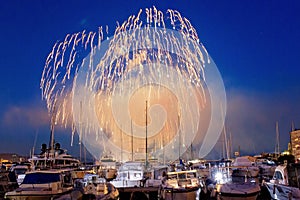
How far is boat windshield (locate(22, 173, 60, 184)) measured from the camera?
19672 mm

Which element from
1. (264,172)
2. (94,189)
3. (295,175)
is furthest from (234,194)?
(264,172)

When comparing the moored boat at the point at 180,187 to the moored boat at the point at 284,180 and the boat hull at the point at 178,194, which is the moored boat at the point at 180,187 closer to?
the boat hull at the point at 178,194

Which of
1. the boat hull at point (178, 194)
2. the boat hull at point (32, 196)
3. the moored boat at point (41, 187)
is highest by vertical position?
the moored boat at point (41, 187)

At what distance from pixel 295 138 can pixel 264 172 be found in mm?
96083

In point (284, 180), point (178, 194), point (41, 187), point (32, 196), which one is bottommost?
point (178, 194)

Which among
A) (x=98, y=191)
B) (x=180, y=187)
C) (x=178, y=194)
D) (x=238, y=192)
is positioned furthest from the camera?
(x=180, y=187)

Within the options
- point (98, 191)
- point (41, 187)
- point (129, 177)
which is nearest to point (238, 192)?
point (98, 191)

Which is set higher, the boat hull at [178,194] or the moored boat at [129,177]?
the moored boat at [129,177]

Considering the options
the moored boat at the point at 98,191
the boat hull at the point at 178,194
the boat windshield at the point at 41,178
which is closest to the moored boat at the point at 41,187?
the boat windshield at the point at 41,178

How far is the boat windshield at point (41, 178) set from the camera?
19.7 metres

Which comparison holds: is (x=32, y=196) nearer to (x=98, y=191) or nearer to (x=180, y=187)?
(x=98, y=191)

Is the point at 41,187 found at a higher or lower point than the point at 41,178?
lower

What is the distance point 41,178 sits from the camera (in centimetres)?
1992

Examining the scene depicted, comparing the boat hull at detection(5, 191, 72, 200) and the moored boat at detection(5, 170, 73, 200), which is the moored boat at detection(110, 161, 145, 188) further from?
the boat hull at detection(5, 191, 72, 200)
